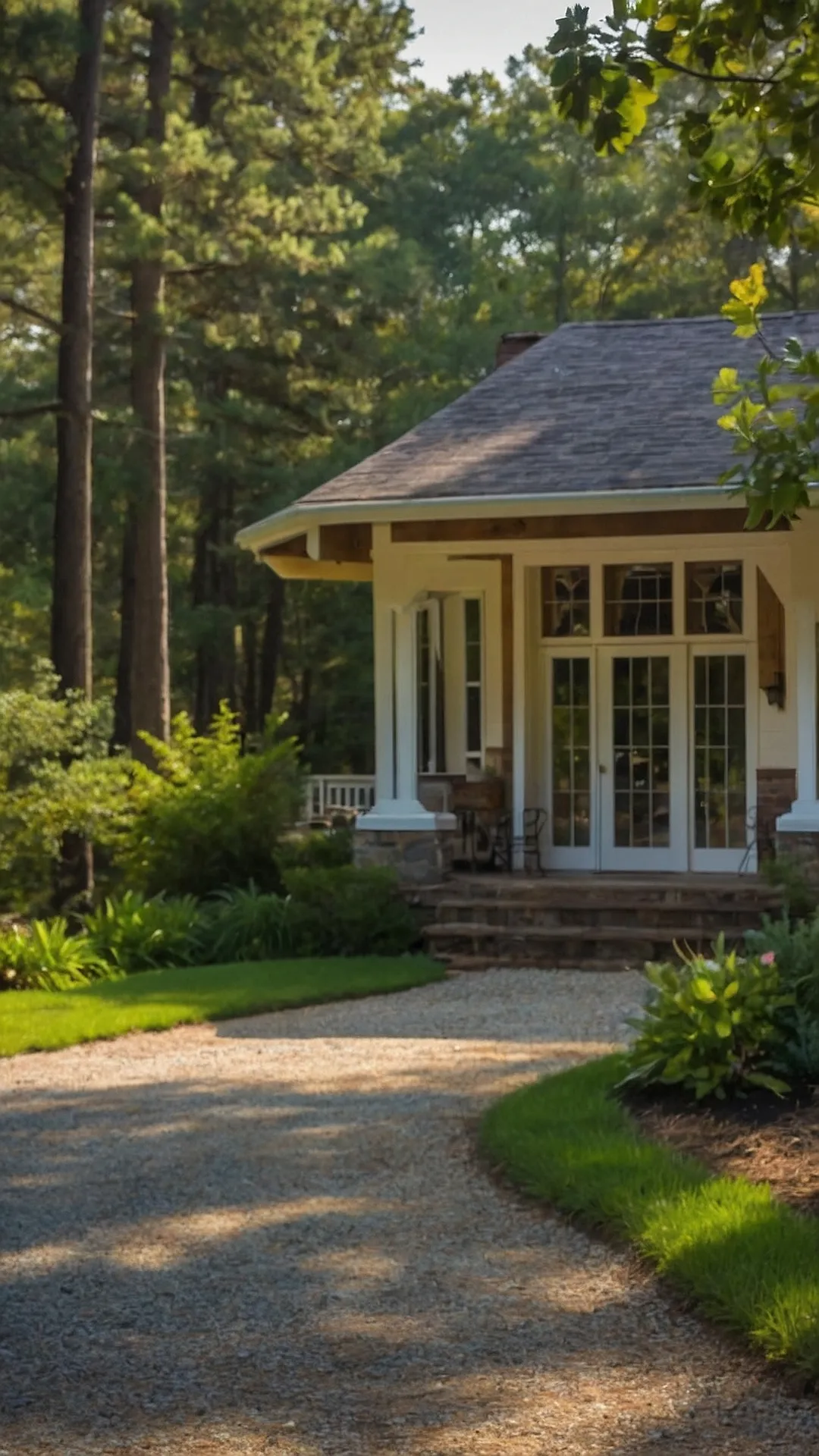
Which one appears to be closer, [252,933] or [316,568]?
[252,933]

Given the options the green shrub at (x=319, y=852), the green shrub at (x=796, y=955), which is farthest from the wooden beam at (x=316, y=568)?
the green shrub at (x=796, y=955)

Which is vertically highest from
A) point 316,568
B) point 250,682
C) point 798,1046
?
point 316,568

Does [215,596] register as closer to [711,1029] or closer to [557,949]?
[557,949]

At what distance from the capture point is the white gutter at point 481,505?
500 inches

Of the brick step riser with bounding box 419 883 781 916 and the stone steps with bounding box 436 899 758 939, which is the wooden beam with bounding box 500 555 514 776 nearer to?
the brick step riser with bounding box 419 883 781 916

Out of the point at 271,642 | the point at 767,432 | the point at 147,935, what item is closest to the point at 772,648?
the point at 147,935

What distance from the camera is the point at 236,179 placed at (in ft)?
70.7

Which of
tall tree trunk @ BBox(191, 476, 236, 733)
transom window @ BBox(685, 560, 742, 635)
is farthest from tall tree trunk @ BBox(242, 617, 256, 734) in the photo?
transom window @ BBox(685, 560, 742, 635)

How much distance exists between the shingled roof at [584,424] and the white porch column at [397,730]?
1.10 metres

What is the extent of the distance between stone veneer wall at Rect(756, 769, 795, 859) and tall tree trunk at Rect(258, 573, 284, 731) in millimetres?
19966

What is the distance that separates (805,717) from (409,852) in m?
3.07

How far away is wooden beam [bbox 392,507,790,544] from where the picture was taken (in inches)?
529

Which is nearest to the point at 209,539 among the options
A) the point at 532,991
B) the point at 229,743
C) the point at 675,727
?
the point at 229,743

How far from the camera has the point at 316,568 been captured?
16.7 meters
